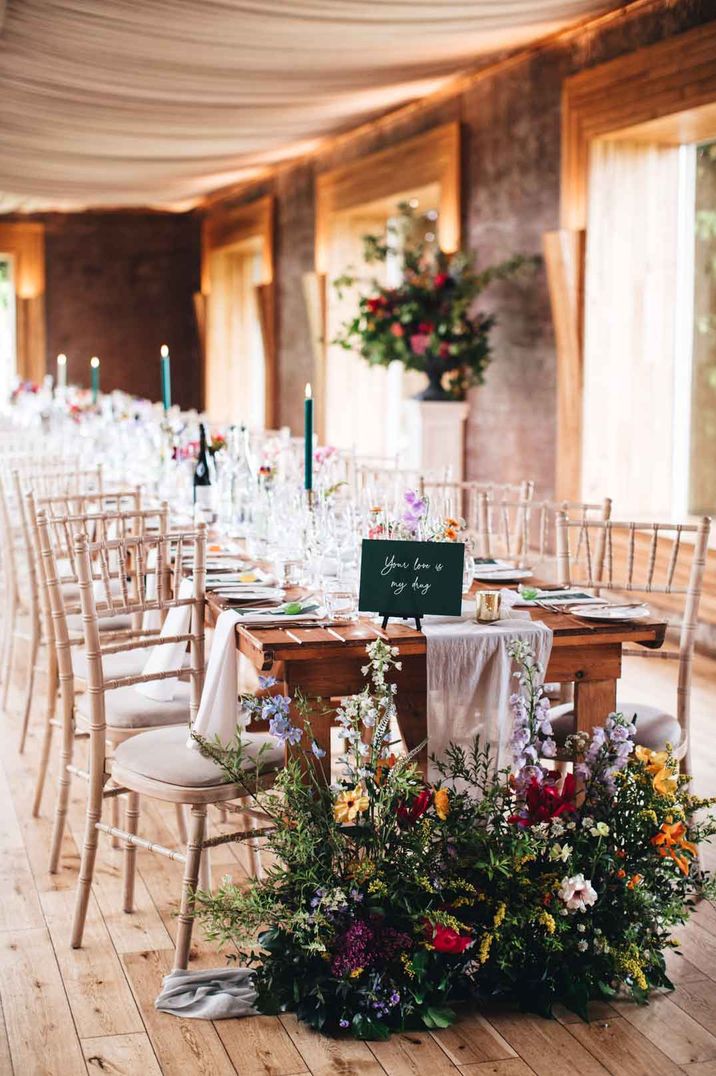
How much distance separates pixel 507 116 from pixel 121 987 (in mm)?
6449

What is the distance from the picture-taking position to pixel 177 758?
3182 millimetres

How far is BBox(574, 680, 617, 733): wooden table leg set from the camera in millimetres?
3307

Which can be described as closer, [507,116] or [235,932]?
[235,932]

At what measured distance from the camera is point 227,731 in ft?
10.4

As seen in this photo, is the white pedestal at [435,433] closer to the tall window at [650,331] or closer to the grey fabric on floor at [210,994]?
the tall window at [650,331]

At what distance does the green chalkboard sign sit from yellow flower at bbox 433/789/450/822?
0.42m

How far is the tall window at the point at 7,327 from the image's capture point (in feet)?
51.1

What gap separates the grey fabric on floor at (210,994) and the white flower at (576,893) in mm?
734

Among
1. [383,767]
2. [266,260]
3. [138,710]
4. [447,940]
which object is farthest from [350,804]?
[266,260]

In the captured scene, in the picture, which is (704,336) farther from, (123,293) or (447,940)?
(123,293)

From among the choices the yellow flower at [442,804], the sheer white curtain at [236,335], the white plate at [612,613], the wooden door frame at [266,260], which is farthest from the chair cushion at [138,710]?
the sheer white curtain at [236,335]

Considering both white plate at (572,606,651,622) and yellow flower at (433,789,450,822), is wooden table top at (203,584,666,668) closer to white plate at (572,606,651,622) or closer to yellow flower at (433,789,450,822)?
white plate at (572,606,651,622)

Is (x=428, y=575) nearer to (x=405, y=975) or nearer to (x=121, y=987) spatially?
(x=405, y=975)

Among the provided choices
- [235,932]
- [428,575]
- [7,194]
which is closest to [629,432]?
[428,575]
